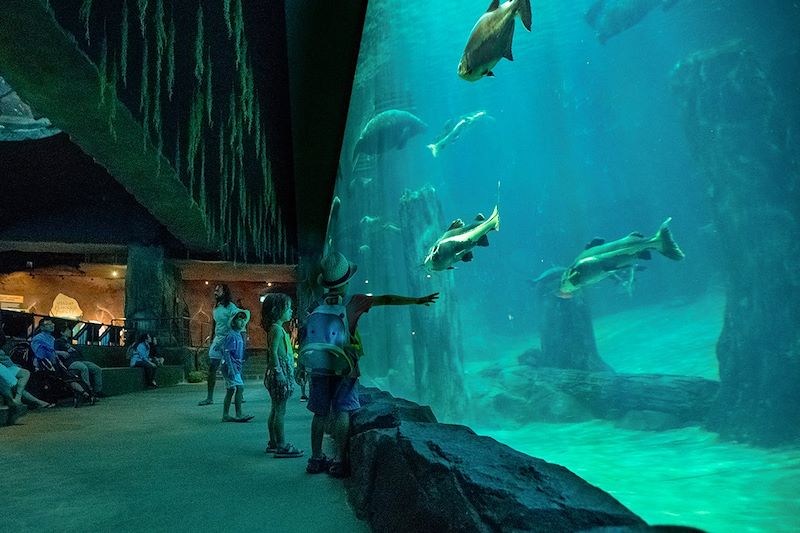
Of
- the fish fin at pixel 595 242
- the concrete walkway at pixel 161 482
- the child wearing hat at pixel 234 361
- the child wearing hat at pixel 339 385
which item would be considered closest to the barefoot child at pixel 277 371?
the concrete walkway at pixel 161 482

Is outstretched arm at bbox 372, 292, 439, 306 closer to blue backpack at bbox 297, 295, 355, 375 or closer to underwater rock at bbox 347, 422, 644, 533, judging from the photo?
blue backpack at bbox 297, 295, 355, 375

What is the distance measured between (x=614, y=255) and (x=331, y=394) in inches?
160

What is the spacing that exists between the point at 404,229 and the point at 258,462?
27.6 feet

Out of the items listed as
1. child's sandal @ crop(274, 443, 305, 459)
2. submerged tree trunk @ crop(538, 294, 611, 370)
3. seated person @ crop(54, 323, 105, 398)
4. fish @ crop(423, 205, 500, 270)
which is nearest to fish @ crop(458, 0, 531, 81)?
fish @ crop(423, 205, 500, 270)

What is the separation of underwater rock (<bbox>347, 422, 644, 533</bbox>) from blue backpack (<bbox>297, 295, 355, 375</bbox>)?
659mm

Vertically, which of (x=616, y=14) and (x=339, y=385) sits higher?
(x=616, y=14)

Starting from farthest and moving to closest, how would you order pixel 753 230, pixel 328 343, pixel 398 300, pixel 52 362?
pixel 52 362
pixel 753 230
pixel 328 343
pixel 398 300

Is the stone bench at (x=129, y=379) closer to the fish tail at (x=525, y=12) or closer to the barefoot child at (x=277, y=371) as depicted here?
A: the barefoot child at (x=277, y=371)

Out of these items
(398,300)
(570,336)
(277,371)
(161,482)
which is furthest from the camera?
(570,336)

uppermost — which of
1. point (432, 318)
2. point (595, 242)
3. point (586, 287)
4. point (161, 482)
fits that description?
point (595, 242)

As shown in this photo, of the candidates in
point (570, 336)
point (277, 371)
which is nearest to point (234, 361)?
point (277, 371)

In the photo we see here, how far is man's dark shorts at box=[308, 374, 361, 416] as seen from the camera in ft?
11.0

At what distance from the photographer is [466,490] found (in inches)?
65.3

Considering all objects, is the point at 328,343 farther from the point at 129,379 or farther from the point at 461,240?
the point at 129,379
